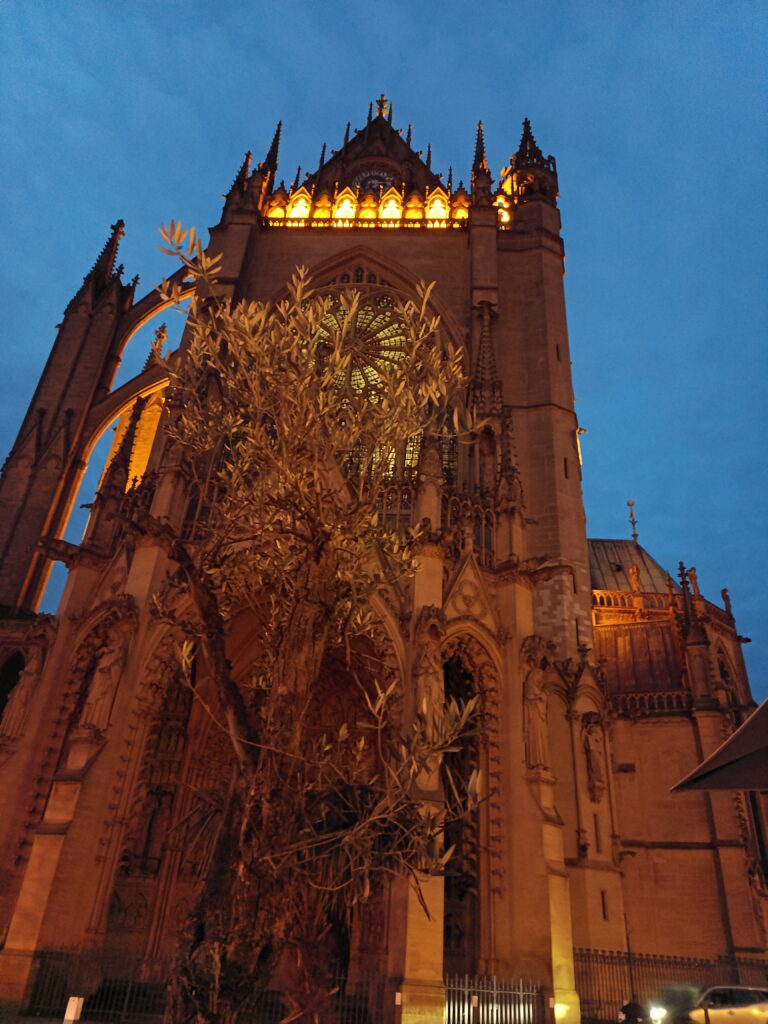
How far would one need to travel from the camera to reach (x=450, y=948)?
13.0 metres

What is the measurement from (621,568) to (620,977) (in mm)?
16469

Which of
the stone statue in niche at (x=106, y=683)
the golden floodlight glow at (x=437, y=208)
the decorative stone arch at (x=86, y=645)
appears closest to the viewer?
the stone statue in niche at (x=106, y=683)

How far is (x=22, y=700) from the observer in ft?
47.5

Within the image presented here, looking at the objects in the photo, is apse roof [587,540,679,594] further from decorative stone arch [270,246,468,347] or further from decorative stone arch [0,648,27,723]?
decorative stone arch [0,648,27,723]

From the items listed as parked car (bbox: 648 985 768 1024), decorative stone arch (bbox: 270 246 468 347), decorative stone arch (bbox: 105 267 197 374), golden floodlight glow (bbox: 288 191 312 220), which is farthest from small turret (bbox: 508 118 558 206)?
parked car (bbox: 648 985 768 1024)

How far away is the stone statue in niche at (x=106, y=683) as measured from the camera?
13.1 meters

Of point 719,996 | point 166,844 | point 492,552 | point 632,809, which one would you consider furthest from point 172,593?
point 632,809

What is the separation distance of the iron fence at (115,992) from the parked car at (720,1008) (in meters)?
4.63

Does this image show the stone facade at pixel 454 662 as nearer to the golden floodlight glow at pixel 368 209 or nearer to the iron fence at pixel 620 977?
the golden floodlight glow at pixel 368 209

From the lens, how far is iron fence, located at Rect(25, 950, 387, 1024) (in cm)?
1052

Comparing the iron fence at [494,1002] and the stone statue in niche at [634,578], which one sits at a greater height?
the stone statue in niche at [634,578]

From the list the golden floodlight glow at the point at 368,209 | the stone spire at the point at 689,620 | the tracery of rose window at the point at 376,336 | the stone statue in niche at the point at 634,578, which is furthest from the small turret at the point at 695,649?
the golden floodlight glow at the point at 368,209

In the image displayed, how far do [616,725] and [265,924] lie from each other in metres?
18.1

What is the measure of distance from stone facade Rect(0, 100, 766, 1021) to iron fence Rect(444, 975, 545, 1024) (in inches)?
18.2
